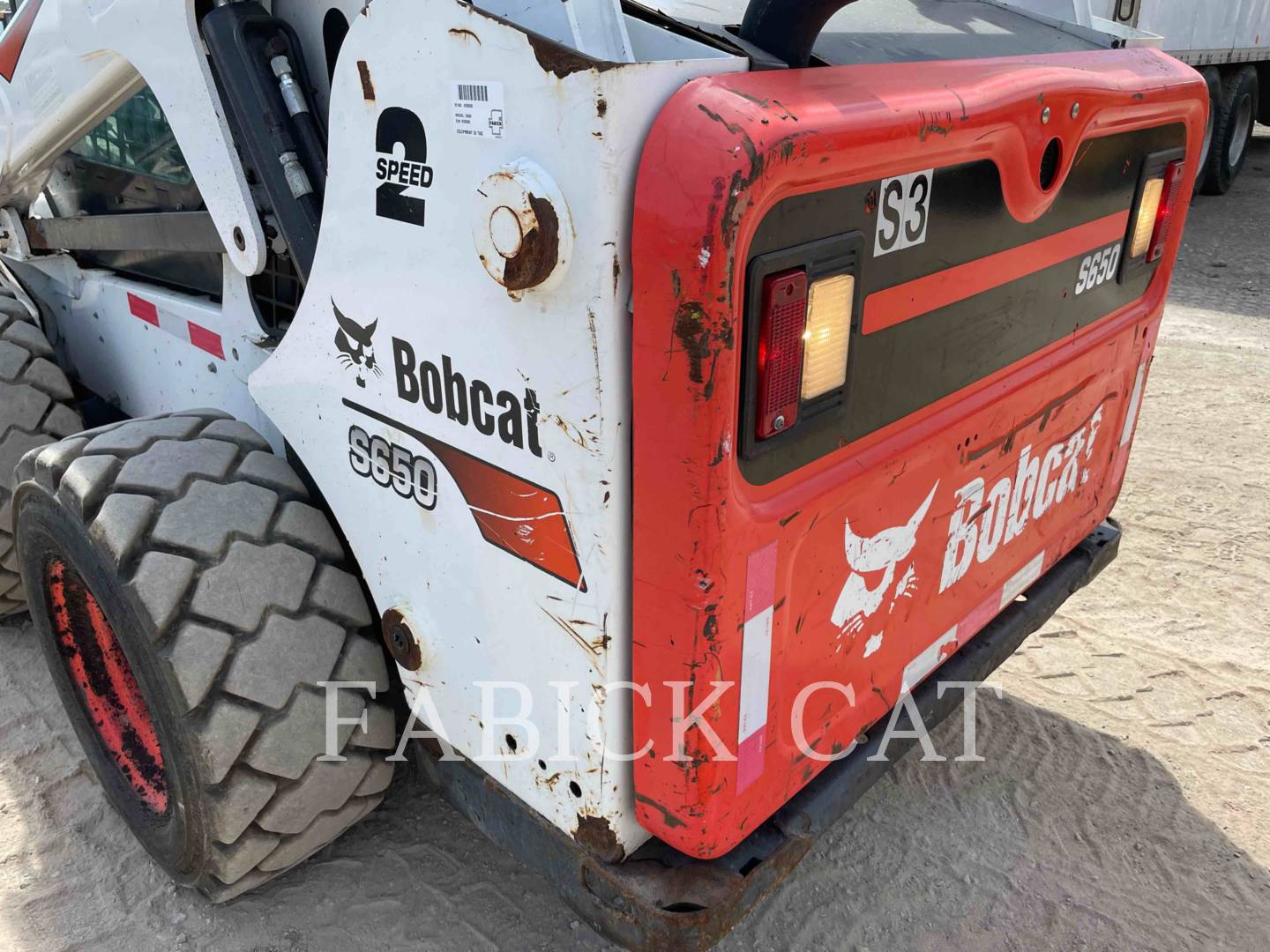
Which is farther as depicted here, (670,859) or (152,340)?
(152,340)

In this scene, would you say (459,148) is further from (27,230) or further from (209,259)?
(27,230)

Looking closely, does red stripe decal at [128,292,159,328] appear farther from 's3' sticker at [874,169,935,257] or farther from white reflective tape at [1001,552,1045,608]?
white reflective tape at [1001,552,1045,608]

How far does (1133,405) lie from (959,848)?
112 centimetres

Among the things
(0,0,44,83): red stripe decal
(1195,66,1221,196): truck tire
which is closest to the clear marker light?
(0,0,44,83): red stripe decal

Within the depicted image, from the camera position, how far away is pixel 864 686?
1694mm

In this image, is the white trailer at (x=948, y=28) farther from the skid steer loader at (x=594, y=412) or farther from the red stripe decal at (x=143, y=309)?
the red stripe decal at (x=143, y=309)

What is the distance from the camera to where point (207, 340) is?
218 centimetres

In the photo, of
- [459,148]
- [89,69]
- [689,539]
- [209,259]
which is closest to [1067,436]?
[689,539]

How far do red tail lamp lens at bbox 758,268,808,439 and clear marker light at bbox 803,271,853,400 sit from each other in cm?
2

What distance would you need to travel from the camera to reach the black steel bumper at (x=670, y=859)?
1.45 metres

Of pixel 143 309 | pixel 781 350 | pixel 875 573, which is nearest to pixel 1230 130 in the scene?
pixel 875 573

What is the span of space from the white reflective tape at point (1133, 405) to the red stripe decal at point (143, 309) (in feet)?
7.65

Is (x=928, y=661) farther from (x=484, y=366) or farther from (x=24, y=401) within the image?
(x=24, y=401)

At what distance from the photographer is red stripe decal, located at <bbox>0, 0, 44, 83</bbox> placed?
224 cm
